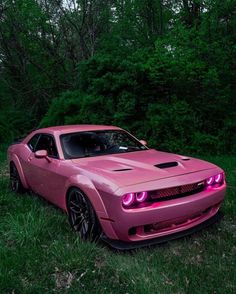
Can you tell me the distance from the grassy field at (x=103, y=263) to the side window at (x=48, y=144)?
3.43 feet

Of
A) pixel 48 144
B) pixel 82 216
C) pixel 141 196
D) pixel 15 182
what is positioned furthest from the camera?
pixel 15 182

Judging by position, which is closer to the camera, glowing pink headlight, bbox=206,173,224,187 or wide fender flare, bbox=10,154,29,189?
glowing pink headlight, bbox=206,173,224,187

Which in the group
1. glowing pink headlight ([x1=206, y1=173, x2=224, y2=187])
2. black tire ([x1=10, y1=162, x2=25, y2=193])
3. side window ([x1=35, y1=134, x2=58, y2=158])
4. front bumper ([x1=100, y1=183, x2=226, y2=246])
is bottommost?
black tire ([x1=10, y1=162, x2=25, y2=193])

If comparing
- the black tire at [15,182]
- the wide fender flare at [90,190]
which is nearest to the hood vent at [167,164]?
the wide fender flare at [90,190]

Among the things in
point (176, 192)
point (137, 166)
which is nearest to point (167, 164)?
point (137, 166)

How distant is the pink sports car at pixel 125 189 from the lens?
12.8 ft

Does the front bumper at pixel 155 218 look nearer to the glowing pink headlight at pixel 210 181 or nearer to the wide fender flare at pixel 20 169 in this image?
the glowing pink headlight at pixel 210 181

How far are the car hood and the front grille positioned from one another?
0.16 meters

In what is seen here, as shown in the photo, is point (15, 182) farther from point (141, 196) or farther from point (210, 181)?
point (210, 181)

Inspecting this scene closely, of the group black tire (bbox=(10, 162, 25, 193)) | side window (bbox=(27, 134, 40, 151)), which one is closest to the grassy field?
side window (bbox=(27, 134, 40, 151))

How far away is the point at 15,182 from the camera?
691 cm

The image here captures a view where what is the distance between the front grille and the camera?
4008 millimetres

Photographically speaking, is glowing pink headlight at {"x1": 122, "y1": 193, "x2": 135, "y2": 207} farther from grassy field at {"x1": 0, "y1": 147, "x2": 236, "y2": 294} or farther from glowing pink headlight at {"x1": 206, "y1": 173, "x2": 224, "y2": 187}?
glowing pink headlight at {"x1": 206, "y1": 173, "x2": 224, "y2": 187}

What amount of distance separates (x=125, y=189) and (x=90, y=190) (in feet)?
1.73
